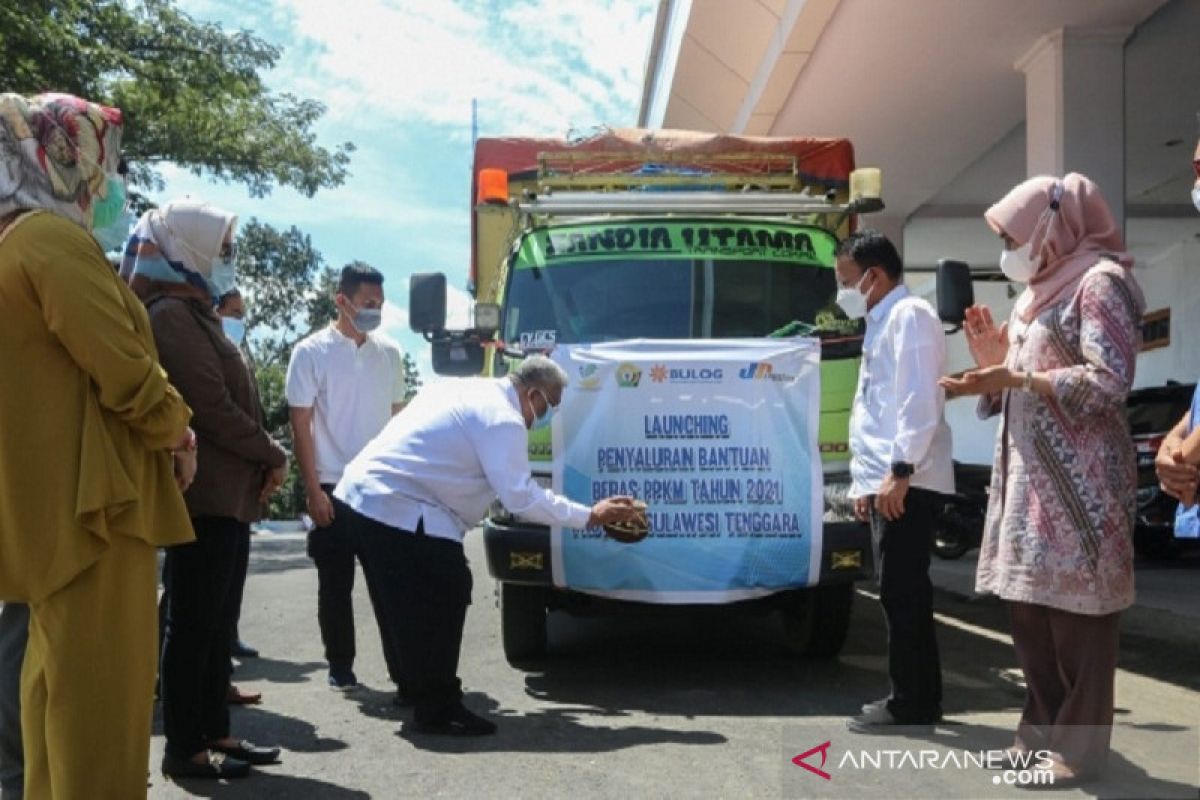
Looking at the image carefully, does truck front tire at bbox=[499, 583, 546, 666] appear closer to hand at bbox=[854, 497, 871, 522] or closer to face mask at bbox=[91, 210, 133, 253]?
hand at bbox=[854, 497, 871, 522]

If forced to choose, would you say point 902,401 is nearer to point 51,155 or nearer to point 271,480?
point 271,480

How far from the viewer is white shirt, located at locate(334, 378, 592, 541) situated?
4.93m

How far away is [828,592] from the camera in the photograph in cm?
604

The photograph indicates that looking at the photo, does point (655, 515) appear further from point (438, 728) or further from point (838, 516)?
point (438, 728)

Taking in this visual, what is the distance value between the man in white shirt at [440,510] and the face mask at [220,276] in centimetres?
104

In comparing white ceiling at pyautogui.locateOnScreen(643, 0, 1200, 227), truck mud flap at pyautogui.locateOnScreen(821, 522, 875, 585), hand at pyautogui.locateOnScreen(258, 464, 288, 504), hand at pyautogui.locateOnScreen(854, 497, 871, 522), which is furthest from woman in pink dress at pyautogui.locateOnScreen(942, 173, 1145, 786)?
white ceiling at pyautogui.locateOnScreen(643, 0, 1200, 227)

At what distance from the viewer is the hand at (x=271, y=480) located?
14.5 ft

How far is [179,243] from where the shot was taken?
4.17 metres

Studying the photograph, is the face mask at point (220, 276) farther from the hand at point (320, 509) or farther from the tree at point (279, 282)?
the tree at point (279, 282)

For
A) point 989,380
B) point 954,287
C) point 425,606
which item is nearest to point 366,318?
point 425,606

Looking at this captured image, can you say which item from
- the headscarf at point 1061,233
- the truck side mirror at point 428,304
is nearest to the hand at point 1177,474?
the headscarf at point 1061,233

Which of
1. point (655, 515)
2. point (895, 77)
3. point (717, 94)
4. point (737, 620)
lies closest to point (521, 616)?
point (655, 515)

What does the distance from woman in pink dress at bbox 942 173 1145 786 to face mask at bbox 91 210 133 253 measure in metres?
2.65

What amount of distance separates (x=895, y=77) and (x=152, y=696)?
10.5 m
